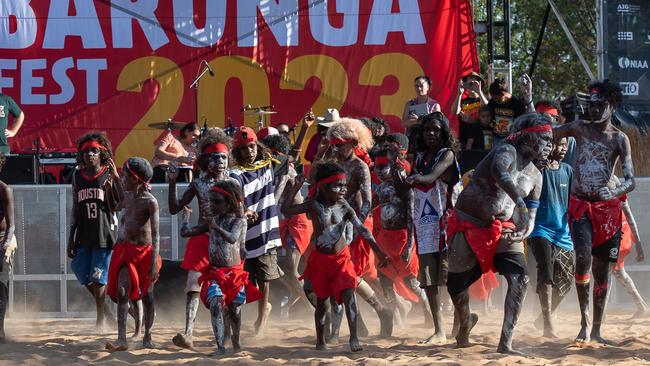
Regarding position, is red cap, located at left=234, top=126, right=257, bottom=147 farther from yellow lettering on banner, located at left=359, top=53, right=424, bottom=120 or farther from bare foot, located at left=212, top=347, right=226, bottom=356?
yellow lettering on banner, located at left=359, top=53, right=424, bottom=120

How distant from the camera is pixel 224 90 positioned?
16812 millimetres

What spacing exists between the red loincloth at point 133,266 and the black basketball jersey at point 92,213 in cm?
111

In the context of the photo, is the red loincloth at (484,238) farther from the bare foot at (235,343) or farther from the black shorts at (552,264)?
the bare foot at (235,343)

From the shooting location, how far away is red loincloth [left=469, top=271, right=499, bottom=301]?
36.0 feet

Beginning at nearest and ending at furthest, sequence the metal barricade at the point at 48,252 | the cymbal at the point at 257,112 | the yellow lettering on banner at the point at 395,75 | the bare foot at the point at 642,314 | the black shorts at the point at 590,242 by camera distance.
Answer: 1. the black shorts at the point at 590,242
2. the bare foot at the point at 642,314
3. the metal barricade at the point at 48,252
4. the cymbal at the point at 257,112
5. the yellow lettering on banner at the point at 395,75

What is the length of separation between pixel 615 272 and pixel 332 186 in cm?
357

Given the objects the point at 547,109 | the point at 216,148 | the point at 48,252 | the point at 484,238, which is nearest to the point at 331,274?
the point at 484,238

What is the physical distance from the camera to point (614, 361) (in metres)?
8.05

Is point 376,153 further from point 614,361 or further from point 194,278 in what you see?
point 614,361

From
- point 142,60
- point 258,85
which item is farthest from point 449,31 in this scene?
point 142,60

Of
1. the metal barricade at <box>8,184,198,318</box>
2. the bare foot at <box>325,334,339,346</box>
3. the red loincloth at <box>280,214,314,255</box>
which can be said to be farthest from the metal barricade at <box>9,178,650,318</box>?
the bare foot at <box>325,334,339,346</box>

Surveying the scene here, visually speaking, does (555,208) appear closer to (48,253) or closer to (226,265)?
(226,265)

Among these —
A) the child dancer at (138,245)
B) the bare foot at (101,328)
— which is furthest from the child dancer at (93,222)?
the child dancer at (138,245)

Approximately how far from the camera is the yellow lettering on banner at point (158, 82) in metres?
16.8
